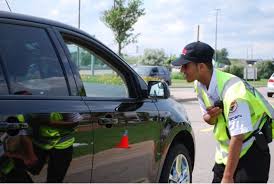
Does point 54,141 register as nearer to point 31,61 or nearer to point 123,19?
point 31,61

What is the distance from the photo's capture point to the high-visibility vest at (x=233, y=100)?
3166mm

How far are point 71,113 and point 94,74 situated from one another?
1.31 metres

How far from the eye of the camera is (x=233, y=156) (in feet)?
10.0

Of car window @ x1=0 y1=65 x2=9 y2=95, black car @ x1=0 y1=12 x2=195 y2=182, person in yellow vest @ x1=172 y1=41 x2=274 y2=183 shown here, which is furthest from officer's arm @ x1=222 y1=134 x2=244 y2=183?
car window @ x1=0 y1=65 x2=9 y2=95

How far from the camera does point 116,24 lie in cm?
3008

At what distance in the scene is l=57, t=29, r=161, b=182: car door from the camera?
3633 mm

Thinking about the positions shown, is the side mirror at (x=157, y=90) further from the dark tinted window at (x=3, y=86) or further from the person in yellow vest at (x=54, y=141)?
the dark tinted window at (x=3, y=86)

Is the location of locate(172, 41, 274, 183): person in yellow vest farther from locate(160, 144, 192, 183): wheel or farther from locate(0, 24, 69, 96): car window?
locate(160, 144, 192, 183): wheel

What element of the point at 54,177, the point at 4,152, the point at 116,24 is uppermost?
the point at 116,24

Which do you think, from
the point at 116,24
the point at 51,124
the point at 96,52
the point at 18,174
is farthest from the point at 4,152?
the point at 116,24

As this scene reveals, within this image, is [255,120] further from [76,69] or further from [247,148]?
[76,69]

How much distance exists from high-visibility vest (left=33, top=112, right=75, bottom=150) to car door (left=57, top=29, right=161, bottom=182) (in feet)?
1.01

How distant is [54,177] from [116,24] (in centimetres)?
2734

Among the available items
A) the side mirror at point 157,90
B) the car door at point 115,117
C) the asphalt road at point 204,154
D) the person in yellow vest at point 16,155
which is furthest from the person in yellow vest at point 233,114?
the asphalt road at point 204,154
